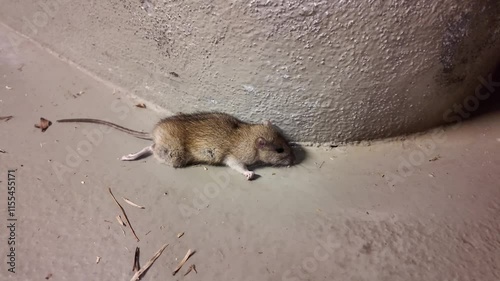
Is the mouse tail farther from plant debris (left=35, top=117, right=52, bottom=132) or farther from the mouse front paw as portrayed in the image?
the mouse front paw

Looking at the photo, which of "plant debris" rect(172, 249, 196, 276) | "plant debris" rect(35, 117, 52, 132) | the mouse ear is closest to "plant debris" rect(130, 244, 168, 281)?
"plant debris" rect(172, 249, 196, 276)

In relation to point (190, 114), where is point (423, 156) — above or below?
above

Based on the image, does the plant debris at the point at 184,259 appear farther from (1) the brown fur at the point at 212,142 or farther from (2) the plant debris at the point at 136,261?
(1) the brown fur at the point at 212,142

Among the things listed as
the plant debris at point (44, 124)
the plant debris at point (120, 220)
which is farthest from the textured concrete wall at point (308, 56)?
the plant debris at point (120, 220)

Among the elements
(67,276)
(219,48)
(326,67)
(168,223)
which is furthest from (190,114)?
(67,276)

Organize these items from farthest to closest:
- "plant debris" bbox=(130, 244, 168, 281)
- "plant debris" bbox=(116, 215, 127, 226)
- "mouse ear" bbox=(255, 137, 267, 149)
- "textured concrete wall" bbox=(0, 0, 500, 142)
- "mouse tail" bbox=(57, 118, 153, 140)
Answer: "mouse tail" bbox=(57, 118, 153, 140) → "mouse ear" bbox=(255, 137, 267, 149) → "plant debris" bbox=(116, 215, 127, 226) → "textured concrete wall" bbox=(0, 0, 500, 142) → "plant debris" bbox=(130, 244, 168, 281)

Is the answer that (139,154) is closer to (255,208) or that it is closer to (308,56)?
(255,208)

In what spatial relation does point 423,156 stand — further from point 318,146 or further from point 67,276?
point 67,276

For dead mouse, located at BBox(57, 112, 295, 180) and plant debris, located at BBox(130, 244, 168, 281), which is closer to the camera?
plant debris, located at BBox(130, 244, 168, 281)
